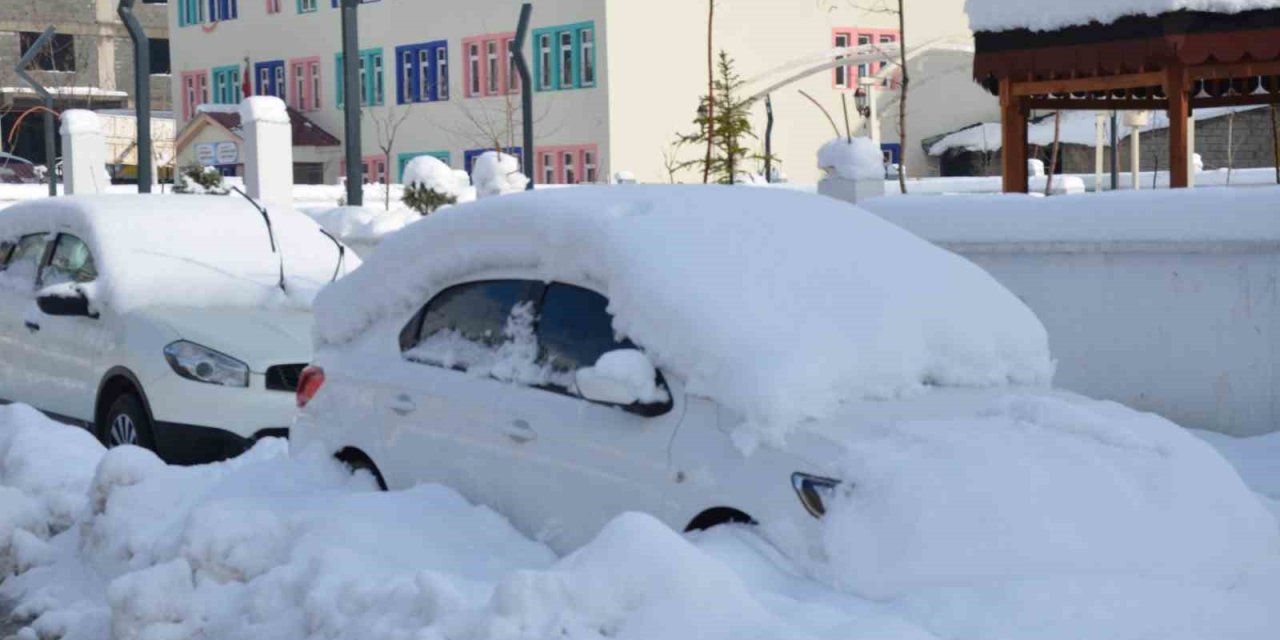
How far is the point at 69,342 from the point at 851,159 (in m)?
6.34

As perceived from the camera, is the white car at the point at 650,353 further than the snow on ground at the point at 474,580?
Yes

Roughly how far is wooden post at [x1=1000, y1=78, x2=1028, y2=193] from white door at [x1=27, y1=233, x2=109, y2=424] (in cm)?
859

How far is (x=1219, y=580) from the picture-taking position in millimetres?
6195

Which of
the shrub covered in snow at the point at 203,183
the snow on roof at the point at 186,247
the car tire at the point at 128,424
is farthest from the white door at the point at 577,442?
the shrub covered in snow at the point at 203,183

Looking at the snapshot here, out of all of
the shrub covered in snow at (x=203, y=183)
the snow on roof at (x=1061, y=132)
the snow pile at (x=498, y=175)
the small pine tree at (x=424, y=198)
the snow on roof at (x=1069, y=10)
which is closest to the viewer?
the snow on roof at (x=1069, y=10)

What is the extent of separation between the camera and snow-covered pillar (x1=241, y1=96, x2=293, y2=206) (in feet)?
71.9

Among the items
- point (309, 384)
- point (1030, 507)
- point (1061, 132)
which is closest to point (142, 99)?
point (309, 384)

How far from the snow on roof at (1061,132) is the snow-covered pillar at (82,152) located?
19552 mm

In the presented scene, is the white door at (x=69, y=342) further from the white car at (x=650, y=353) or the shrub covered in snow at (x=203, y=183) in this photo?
the shrub covered in snow at (x=203, y=183)

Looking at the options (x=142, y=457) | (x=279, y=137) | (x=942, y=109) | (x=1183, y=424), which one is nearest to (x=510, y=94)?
(x=942, y=109)

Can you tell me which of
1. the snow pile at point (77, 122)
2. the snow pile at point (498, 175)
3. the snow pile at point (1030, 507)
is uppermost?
the snow pile at point (77, 122)

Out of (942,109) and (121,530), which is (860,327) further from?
(942,109)

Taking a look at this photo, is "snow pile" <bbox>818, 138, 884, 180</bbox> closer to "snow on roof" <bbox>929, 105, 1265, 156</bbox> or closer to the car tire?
the car tire

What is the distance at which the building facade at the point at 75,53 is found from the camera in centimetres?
7138
